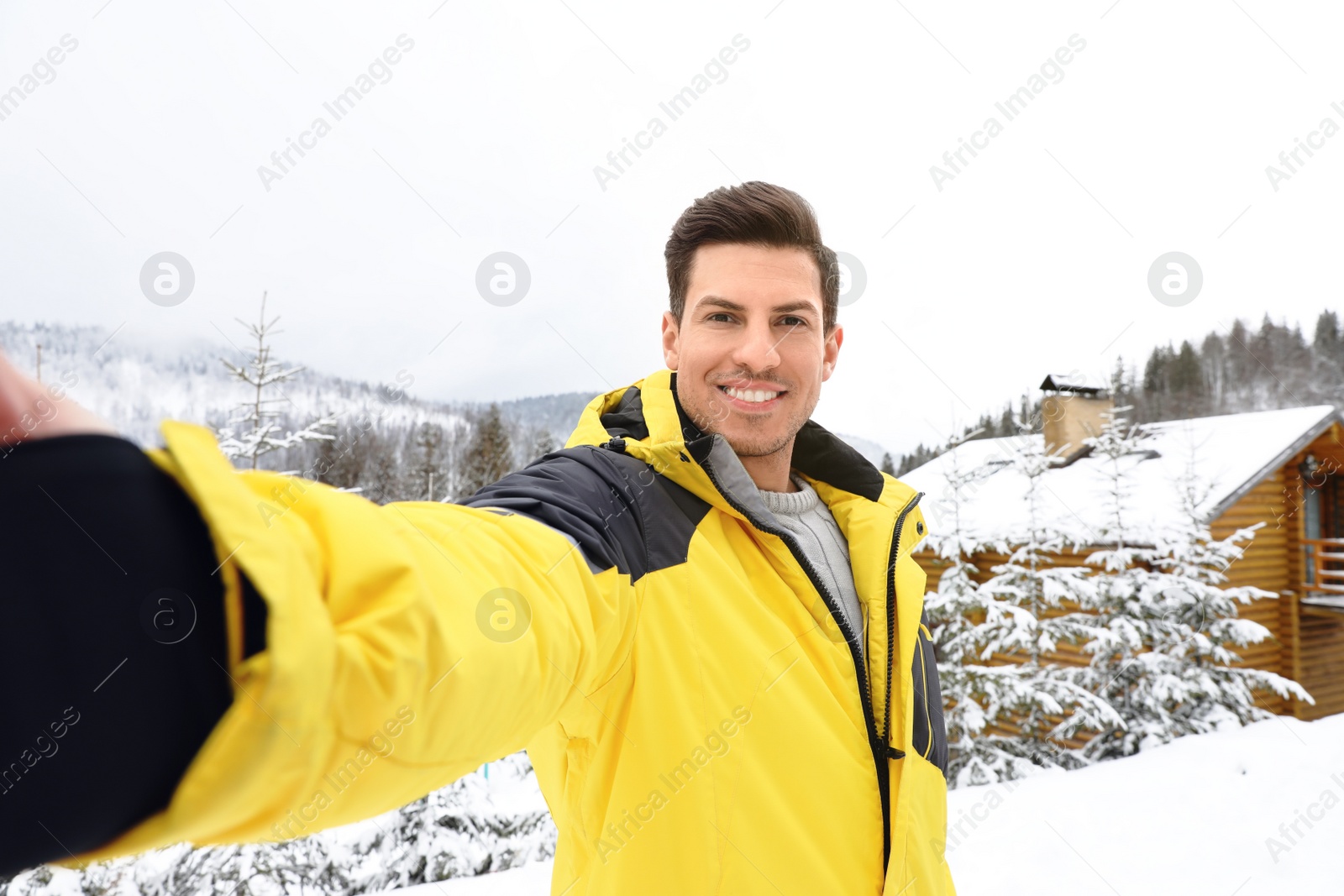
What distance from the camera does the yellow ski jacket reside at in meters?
0.48

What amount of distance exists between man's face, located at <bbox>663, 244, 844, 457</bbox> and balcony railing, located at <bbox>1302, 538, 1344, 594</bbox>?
15.7 m

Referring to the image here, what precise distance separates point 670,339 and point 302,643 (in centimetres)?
161

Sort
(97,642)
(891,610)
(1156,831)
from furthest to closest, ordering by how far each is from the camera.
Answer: (1156,831), (891,610), (97,642)

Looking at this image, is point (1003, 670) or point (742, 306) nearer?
point (742, 306)

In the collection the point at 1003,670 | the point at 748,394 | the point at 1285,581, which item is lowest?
the point at 748,394

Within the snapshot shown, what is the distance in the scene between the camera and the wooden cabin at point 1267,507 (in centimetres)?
1109

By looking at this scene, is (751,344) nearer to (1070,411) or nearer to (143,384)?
(143,384)

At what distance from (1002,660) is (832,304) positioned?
10186 mm

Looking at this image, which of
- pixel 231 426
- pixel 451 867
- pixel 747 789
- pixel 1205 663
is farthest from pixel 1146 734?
pixel 231 426

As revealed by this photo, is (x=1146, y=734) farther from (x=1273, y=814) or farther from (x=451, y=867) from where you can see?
(x=451, y=867)

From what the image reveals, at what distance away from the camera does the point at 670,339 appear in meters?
Answer: 1.99

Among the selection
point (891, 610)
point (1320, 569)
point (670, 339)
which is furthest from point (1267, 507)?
point (670, 339)

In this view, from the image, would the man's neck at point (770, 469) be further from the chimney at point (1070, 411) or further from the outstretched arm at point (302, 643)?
the chimney at point (1070, 411)

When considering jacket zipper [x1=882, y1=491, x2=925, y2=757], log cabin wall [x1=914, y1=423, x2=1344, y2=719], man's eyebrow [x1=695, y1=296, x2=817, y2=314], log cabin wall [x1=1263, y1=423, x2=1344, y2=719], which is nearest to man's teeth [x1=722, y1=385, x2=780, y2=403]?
man's eyebrow [x1=695, y1=296, x2=817, y2=314]
